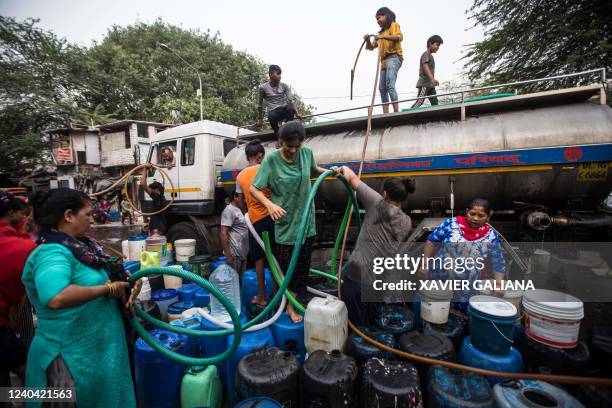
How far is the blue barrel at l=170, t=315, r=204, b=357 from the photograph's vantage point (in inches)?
101

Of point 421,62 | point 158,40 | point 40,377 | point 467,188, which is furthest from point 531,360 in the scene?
point 158,40

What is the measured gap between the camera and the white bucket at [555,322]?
2.02 m

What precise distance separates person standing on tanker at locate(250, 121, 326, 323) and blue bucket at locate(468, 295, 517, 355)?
1.44 m

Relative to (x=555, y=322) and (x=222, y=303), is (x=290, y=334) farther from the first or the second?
(x=555, y=322)

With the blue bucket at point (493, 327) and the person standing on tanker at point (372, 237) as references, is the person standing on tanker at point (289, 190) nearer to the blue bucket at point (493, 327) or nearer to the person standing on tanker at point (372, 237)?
the person standing on tanker at point (372, 237)

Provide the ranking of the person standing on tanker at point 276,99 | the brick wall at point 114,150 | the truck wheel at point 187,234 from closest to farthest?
the person standing on tanker at point 276,99
the truck wheel at point 187,234
the brick wall at point 114,150

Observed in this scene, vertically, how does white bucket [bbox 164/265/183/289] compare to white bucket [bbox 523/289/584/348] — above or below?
below

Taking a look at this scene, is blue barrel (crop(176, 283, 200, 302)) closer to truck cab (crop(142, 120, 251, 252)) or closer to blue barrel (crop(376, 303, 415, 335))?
blue barrel (crop(376, 303, 415, 335))

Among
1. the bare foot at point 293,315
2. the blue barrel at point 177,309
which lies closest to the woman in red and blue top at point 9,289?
the blue barrel at point 177,309

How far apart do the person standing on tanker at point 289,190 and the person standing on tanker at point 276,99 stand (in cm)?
306

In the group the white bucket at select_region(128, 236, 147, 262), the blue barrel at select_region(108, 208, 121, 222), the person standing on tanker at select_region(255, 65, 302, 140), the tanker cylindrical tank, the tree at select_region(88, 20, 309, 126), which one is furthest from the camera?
the tree at select_region(88, 20, 309, 126)

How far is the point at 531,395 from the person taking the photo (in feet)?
5.38

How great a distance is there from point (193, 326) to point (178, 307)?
65 centimetres

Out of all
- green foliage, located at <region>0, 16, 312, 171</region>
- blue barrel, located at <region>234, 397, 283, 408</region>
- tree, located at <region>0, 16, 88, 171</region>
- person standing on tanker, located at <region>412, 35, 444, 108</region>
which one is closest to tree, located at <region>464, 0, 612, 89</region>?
person standing on tanker, located at <region>412, 35, 444, 108</region>
